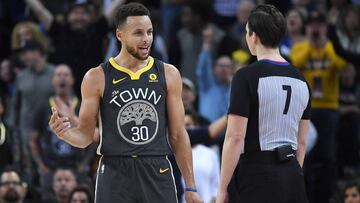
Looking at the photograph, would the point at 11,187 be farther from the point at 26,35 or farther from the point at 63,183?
the point at 26,35

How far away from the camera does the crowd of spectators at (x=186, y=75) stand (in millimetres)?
12539

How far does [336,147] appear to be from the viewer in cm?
1377

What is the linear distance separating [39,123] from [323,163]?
12.9 feet


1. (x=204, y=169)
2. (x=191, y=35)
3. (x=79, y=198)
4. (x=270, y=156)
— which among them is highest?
(x=191, y=35)

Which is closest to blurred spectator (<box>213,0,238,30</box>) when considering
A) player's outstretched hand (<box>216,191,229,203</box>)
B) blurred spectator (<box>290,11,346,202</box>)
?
blurred spectator (<box>290,11,346,202</box>)

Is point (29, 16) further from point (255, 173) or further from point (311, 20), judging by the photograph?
point (255, 173)

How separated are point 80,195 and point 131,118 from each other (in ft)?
14.4

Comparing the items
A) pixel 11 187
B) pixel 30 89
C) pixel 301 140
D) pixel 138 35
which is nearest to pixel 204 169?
pixel 11 187

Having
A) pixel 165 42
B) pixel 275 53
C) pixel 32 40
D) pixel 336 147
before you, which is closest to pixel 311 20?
pixel 336 147

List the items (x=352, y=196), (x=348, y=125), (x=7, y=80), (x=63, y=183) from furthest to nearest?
1. (x=7, y=80)
2. (x=348, y=125)
3. (x=63, y=183)
4. (x=352, y=196)

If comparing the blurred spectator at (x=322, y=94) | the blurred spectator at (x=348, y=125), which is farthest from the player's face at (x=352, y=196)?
the blurred spectator at (x=348, y=125)

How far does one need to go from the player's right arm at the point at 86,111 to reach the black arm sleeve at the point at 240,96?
3.36ft

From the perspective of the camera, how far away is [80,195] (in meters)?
11.7

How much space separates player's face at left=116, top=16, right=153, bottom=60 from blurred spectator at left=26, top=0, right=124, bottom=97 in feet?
22.6
